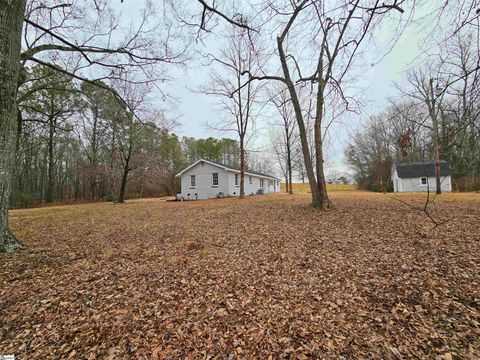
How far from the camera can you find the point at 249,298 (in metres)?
→ 2.69

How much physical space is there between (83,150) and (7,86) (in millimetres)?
24165

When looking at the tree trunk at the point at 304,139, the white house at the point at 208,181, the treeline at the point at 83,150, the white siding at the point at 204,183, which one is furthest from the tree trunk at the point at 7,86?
the white siding at the point at 204,183

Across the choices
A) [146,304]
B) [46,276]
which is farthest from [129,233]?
[146,304]

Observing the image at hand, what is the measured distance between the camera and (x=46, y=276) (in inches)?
126

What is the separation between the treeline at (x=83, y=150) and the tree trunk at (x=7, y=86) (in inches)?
131

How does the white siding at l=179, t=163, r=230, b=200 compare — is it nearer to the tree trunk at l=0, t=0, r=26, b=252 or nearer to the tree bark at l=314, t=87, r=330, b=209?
the tree bark at l=314, t=87, r=330, b=209

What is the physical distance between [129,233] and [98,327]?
405 cm

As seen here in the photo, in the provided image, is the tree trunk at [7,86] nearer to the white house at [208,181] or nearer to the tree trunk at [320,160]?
the tree trunk at [320,160]

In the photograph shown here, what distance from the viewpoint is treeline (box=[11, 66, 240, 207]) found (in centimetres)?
1384

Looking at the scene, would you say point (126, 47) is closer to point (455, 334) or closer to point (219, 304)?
point (219, 304)

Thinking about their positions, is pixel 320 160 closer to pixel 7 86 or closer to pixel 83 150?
pixel 7 86

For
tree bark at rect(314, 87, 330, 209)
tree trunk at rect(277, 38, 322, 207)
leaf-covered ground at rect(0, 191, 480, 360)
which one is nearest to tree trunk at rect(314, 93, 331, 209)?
tree bark at rect(314, 87, 330, 209)

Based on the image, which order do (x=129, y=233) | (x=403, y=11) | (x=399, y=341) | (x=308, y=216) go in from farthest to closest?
(x=308, y=216)
(x=129, y=233)
(x=403, y=11)
(x=399, y=341)


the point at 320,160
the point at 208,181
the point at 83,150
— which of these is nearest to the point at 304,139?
the point at 320,160
